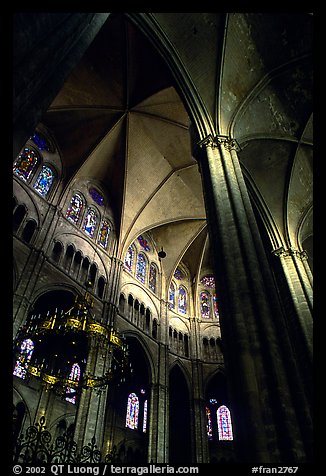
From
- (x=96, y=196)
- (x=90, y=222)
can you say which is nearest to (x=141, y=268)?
(x=90, y=222)

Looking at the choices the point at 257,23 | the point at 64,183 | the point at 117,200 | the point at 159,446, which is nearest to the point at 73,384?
the point at 159,446

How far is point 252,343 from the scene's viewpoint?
18.4ft

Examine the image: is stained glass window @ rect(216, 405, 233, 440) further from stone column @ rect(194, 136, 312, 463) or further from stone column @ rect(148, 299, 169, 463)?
stone column @ rect(194, 136, 312, 463)

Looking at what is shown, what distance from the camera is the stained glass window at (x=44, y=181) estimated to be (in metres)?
15.0

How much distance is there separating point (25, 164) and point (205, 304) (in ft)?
49.0

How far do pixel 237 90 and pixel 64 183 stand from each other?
960 cm

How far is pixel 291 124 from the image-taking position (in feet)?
45.5

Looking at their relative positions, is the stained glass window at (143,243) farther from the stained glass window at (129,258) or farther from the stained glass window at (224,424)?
the stained glass window at (224,424)

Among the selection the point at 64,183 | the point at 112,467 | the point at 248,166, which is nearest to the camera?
the point at 112,467

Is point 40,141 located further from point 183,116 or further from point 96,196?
point 183,116

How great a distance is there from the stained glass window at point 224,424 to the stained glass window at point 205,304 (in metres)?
5.93

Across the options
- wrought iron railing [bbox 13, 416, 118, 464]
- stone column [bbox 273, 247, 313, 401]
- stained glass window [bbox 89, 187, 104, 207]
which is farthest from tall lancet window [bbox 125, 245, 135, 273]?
wrought iron railing [bbox 13, 416, 118, 464]

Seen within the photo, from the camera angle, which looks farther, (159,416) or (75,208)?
(75,208)

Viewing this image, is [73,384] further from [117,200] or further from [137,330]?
[117,200]
